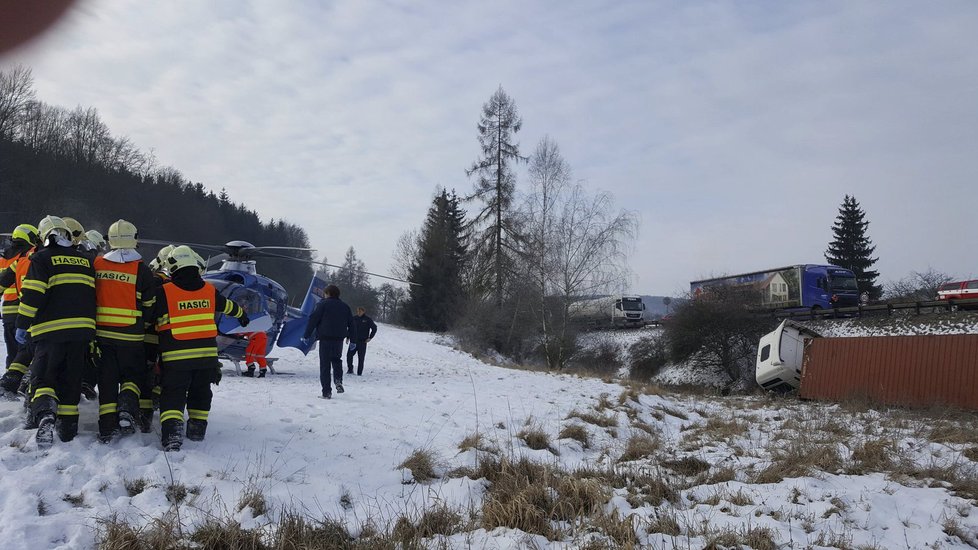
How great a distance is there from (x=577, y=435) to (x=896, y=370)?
46.4 ft

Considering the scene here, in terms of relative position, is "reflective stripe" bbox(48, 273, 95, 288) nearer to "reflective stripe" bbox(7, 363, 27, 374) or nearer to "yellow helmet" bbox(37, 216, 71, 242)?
"yellow helmet" bbox(37, 216, 71, 242)

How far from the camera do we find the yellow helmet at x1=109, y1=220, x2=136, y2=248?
6031 mm

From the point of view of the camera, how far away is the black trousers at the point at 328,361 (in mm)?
9740

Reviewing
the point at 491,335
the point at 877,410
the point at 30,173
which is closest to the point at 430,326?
the point at 491,335

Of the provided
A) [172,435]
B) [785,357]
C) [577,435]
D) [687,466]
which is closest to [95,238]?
[172,435]

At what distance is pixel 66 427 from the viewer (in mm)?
5469

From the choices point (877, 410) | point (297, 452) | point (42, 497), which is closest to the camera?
point (42, 497)

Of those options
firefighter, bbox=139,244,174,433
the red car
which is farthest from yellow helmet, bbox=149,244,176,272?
the red car

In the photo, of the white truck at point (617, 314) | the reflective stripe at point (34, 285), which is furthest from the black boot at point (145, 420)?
the white truck at point (617, 314)

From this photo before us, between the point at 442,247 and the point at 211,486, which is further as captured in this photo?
the point at 442,247

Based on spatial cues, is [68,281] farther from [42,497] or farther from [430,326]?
[430,326]

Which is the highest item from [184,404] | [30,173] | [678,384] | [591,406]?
[30,173]

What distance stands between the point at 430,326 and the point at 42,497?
45.5m

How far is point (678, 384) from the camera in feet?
110
